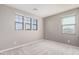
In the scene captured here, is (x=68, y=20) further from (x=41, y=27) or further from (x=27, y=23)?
(x=27, y=23)

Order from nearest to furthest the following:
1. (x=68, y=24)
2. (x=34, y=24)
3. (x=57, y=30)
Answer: (x=68, y=24), (x=57, y=30), (x=34, y=24)

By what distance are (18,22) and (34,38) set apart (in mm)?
905

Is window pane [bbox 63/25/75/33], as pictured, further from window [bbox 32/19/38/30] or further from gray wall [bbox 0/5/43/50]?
window [bbox 32/19/38/30]

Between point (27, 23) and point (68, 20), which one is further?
point (27, 23)

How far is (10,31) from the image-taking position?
2.84 m

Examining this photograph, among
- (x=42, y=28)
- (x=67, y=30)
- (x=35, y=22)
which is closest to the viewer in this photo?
(x=67, y=30)

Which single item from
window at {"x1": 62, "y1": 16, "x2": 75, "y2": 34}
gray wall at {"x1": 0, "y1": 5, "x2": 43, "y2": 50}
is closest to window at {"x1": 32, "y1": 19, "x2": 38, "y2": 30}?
gray wall at {"x1": 0, "y1": 5, "x2": 43, "y2": 50}

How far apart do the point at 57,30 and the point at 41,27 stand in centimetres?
58

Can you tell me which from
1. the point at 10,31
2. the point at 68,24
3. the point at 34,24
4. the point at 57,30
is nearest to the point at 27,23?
the point at 34,24

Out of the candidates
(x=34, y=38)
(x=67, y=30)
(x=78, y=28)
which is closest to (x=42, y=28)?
(x=34, y=38)

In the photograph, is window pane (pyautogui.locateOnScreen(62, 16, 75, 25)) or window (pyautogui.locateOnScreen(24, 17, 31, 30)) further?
window (pyautogui.locateOnScreen(24, 17, 31, 30))

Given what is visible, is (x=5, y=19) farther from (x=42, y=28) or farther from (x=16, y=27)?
(x=42, y=28)

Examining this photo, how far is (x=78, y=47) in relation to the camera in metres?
2.91

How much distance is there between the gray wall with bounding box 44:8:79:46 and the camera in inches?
110
